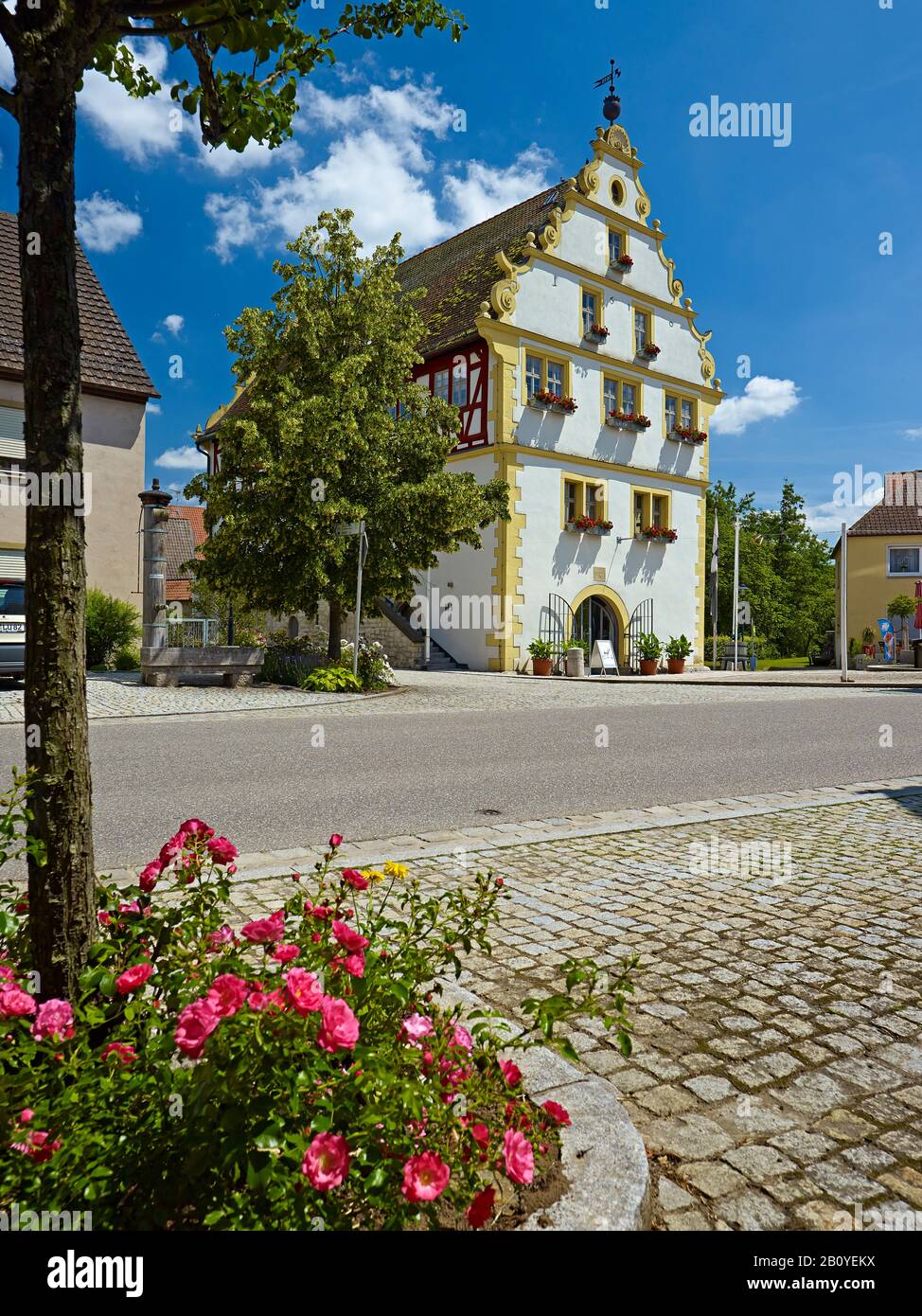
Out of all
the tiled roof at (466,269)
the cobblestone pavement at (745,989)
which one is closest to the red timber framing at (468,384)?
the tiled roof at (466,269)

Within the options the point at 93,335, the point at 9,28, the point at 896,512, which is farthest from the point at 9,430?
the point at 896,512

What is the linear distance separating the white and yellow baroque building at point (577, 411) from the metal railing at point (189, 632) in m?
8.76

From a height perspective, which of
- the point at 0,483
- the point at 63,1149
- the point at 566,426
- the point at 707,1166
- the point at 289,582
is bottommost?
the point at 707,1166

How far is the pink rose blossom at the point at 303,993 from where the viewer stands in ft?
5.33

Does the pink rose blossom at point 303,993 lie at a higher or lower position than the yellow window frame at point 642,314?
lower

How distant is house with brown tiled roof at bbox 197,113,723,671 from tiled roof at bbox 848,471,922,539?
61.1ft

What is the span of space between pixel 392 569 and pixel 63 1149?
53.4 feet

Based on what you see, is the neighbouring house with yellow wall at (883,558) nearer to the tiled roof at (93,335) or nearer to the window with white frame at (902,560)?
the window with white frame at (902,560)

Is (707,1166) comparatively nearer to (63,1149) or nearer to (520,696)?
(63,1149)

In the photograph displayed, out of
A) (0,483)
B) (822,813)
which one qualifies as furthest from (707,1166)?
(0,483)

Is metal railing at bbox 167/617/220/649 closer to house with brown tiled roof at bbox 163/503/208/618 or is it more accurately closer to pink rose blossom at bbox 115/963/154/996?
pink rose blossom at bbox 115/963/154/996

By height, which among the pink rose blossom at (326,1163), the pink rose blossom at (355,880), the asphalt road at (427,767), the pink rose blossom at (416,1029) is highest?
the pink rose blossom at (355,880)

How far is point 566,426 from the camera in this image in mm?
26531

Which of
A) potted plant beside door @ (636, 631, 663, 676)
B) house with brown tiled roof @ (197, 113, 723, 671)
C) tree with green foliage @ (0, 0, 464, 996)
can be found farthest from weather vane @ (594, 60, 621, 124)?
tree with green foliage @ (0, 0, 464, 996)
